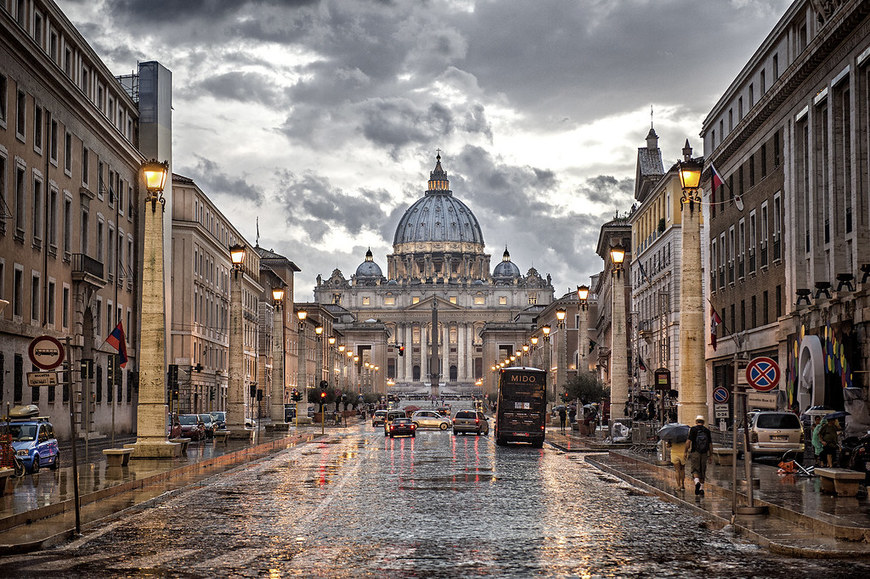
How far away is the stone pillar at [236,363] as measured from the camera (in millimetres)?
51094

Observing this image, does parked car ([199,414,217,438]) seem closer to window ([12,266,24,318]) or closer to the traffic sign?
window ([12,266,24,318])

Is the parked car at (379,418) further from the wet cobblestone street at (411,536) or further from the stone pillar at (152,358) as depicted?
the wet cobblestone street at (411,536)

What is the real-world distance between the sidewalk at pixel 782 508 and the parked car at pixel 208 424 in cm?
2663

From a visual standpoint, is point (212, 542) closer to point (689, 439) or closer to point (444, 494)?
point (444, 494)

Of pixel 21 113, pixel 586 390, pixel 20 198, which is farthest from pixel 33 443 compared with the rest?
pixel 586 390

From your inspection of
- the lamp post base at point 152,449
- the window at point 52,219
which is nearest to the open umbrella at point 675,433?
the lamp post base at point 152,449

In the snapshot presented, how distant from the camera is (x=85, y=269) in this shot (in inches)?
2151

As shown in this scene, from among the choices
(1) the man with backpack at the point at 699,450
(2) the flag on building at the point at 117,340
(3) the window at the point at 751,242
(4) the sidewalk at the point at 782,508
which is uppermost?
(3) the window at the point at 751,242

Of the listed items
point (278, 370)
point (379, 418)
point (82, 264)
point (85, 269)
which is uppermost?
point (82, 264)

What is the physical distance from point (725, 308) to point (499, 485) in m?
38.0

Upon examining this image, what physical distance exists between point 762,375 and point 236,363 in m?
33.0

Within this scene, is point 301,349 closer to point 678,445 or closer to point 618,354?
point 618,354

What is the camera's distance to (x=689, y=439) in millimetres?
25688

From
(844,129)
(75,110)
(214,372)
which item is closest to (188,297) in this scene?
(214,372)
